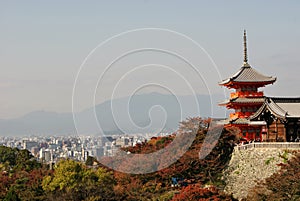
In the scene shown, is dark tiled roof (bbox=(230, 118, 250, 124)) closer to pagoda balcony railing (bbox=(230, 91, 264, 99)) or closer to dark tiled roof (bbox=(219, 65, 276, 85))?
pagoda balcony railing (bbox=(230, 91, 264, 99))

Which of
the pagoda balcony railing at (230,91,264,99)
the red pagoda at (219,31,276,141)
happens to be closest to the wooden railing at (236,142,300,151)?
the red pagoda at (219,31,276,141)

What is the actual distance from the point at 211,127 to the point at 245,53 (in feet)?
20.8

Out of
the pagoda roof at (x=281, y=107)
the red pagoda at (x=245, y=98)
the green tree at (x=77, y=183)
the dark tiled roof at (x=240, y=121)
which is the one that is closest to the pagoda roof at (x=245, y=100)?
the red pagoda at (x=245, y=98)

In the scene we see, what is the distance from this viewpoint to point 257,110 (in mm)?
24719

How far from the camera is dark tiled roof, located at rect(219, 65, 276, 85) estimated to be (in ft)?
83.4

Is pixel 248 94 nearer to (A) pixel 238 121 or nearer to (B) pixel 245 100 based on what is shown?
(B) pixel 245 100

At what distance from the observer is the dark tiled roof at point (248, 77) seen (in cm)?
2542

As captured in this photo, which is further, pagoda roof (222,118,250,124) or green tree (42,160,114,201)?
pagoda roof (222,118,250,124)

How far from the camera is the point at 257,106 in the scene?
25.1m

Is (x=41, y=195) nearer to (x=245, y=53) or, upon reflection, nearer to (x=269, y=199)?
(x=269, y=199)

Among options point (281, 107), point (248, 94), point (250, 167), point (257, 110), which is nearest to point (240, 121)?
point (257, 110)

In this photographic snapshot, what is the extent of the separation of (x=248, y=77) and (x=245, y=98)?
3.81ft

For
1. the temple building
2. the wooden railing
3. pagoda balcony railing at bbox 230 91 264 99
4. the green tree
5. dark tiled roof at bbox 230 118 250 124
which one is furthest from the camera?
pagoda balcony railing at bbox 230 91 264 99

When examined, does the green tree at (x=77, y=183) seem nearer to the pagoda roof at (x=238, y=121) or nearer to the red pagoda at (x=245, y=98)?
the pagoda roof at (x=238, y=121)
